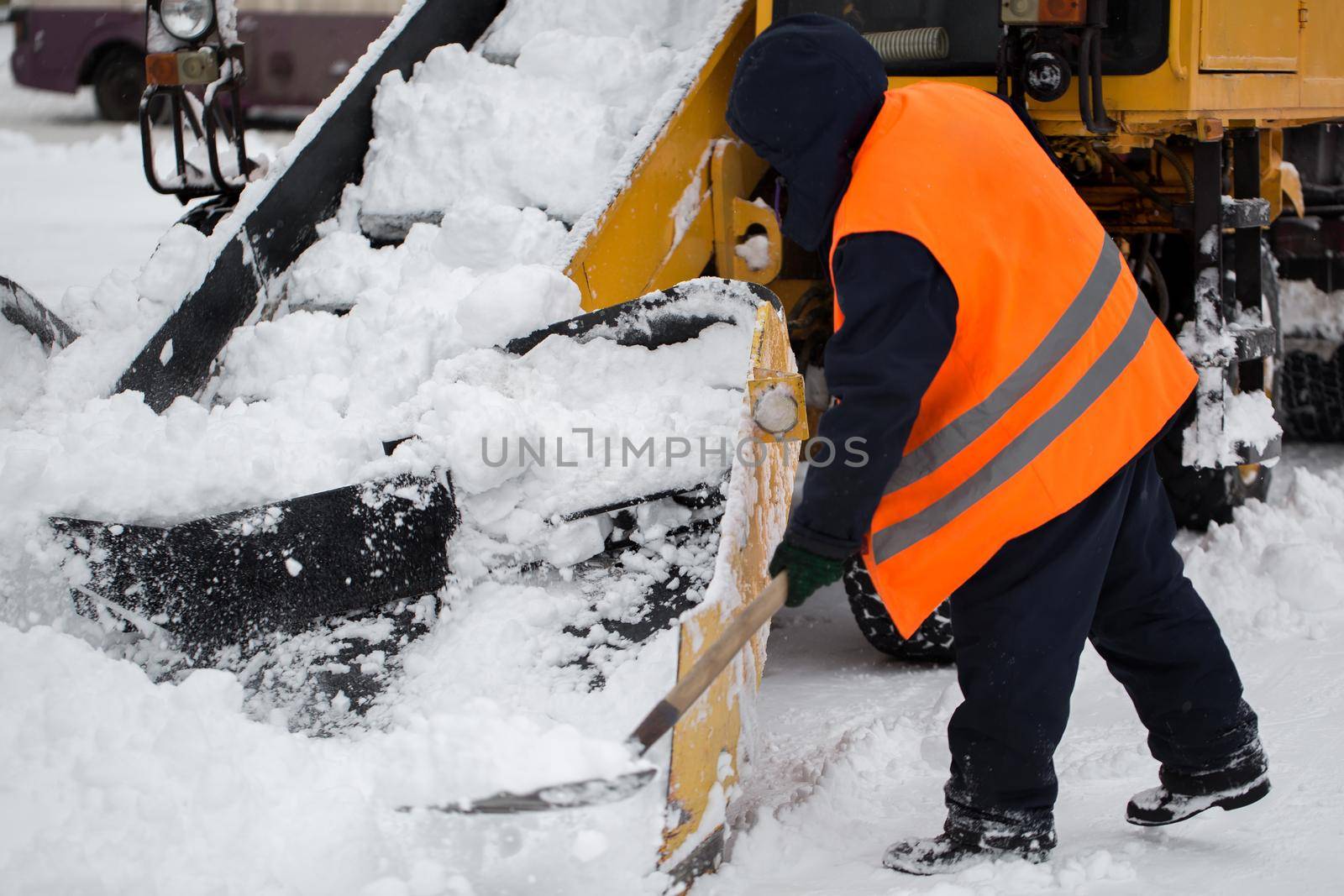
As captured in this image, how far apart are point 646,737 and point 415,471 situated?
84 cm

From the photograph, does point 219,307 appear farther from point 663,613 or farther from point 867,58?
point 867,58

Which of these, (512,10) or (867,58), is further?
(512,10)

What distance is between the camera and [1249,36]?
Result: 3129 mm

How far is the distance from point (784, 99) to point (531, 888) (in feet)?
3.87

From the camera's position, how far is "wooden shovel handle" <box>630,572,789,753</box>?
1.82 m

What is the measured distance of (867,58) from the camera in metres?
2.00

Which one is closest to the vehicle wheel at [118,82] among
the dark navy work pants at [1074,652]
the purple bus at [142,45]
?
the purple bus at [142,45]

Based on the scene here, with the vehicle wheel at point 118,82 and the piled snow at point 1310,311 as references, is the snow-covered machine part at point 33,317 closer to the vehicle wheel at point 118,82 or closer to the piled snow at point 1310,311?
the piled snow at point 1310,311

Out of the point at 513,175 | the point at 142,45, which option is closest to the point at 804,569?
the point at 513,175

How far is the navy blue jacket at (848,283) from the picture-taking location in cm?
190

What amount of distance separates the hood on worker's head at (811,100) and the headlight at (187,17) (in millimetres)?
2006

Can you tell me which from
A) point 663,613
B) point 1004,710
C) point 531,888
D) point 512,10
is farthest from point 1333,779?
point 512,10

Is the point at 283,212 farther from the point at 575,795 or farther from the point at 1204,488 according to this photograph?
the point at 1204,488

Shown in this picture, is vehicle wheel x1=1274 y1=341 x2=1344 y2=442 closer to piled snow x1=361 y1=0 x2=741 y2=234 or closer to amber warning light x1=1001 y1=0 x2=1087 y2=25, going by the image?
amber warning light x1=1001 y1=0 x2=1087 y2=25
